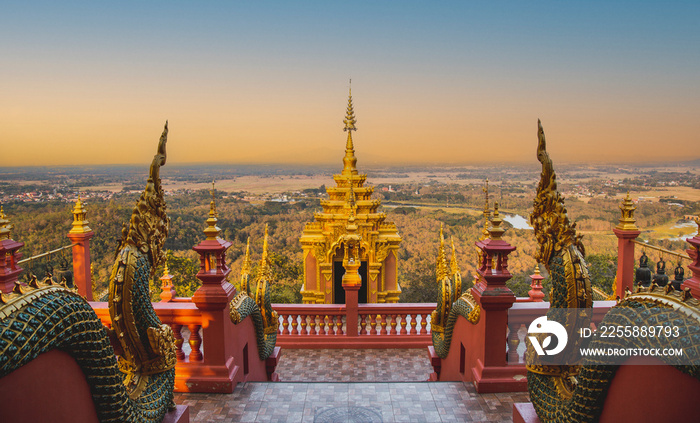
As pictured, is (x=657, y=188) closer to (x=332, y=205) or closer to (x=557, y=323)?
(x=332, y=205)

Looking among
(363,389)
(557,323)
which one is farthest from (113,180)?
(557,323)

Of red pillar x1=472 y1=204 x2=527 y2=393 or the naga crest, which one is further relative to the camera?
red pillar x1=472 y1=204 x2=527 y2=393

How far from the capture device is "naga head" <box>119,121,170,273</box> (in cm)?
367

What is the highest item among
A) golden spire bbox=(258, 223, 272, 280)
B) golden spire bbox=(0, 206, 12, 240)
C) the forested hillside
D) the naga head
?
the naga head

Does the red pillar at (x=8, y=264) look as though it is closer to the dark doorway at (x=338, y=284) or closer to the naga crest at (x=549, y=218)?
the naga crest at (x=549, y=218)

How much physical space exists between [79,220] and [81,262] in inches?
37.1

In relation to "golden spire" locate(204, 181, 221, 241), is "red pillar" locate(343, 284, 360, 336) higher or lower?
lower

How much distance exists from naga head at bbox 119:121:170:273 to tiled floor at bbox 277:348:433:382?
4.47m

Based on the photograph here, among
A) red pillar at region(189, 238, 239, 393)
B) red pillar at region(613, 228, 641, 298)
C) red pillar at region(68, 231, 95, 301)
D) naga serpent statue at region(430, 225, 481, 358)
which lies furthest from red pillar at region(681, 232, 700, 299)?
red pillar at region(68, 231, 95, 301)

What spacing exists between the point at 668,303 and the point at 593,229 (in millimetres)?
23115

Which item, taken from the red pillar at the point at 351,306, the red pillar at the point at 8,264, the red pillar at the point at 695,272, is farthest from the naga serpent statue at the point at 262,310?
the red pillar at the point at 695,272

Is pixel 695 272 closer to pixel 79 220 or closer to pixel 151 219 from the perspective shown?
pixel 151 219

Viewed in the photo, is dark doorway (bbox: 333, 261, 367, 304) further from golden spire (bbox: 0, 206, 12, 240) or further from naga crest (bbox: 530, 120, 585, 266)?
naga crest (bbox: 530, 120, 585, 266)

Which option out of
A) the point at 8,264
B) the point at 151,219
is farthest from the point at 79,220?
the point at 151,219
